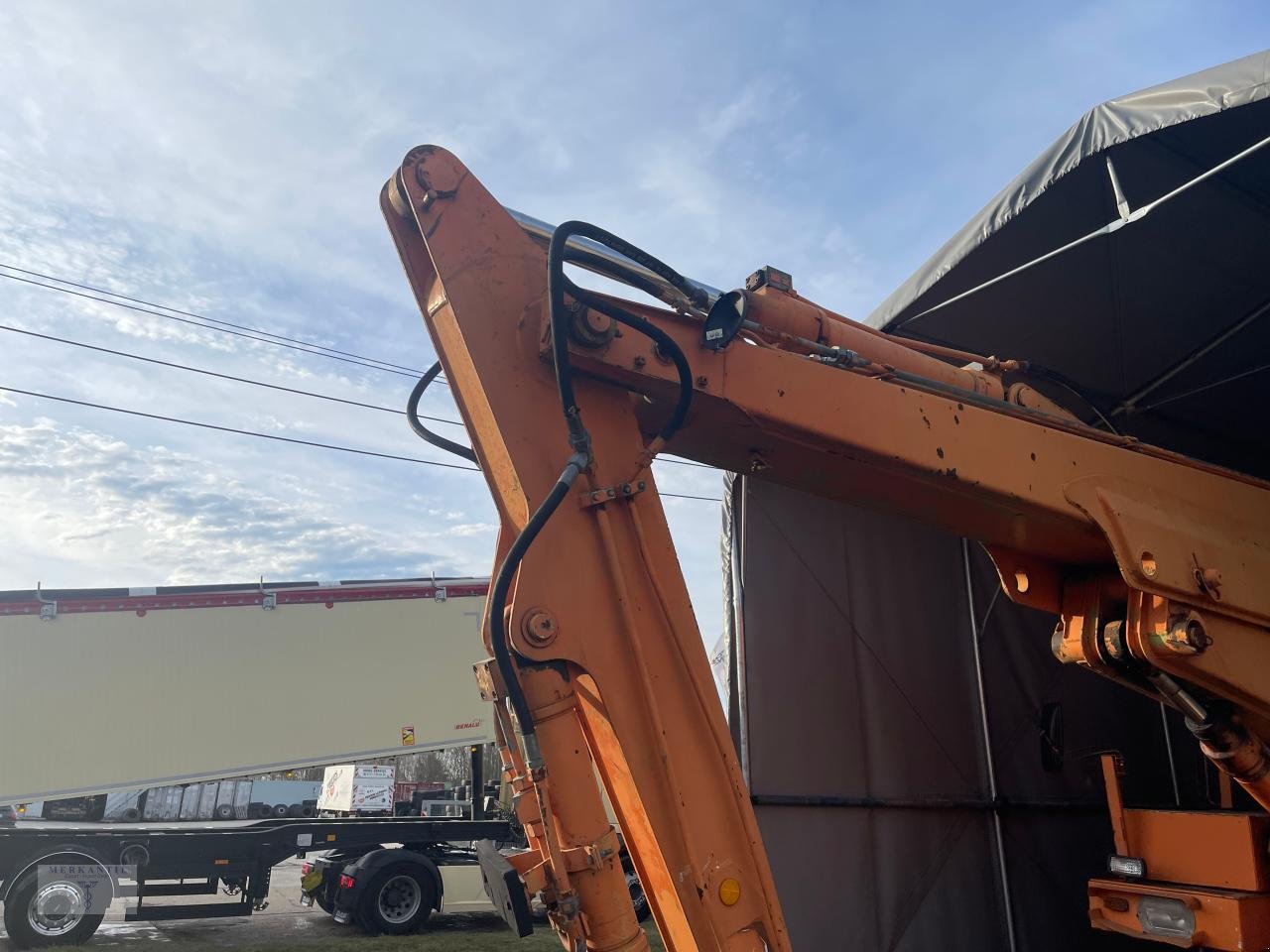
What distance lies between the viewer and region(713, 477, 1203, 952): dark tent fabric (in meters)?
5.40

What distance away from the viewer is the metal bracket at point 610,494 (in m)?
2.58

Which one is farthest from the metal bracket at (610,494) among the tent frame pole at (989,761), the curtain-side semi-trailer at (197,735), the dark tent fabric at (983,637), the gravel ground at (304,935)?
the curtain-side semi-trailer at (197,735)

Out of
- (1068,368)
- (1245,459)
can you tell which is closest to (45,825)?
(1068,368)

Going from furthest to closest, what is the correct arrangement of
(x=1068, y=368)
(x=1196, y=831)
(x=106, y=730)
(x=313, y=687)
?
(x=313, y=687) → (x=106, y=730) → (x=1068, y=368) → (x=1196, y=831)

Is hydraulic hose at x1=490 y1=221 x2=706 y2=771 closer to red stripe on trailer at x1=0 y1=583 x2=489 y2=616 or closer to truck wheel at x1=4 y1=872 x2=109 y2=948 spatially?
red stripe on trailer at x1=0 y1=583 x2=489 y2=616

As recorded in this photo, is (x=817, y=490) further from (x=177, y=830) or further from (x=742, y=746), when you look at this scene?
(x=177, y=830)

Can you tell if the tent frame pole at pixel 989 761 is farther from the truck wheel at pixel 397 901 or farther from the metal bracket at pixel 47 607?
the metal bracket at pixel 47 607

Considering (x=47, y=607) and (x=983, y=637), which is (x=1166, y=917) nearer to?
(x=983, y=637)

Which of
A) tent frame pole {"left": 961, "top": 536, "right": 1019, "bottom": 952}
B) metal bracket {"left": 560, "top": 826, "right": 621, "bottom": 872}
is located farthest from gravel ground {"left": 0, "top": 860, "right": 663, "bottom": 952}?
metal bracket {"left": 560, "top": 826, "right": 621, "bottom": 872}

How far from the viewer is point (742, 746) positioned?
531cm

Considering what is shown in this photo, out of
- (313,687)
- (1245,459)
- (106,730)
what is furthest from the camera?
(313,687)

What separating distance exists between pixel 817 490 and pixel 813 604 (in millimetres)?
2727

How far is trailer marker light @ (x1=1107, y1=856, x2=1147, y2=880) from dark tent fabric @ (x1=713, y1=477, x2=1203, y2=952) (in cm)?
164

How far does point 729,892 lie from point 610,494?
3.62 ft
